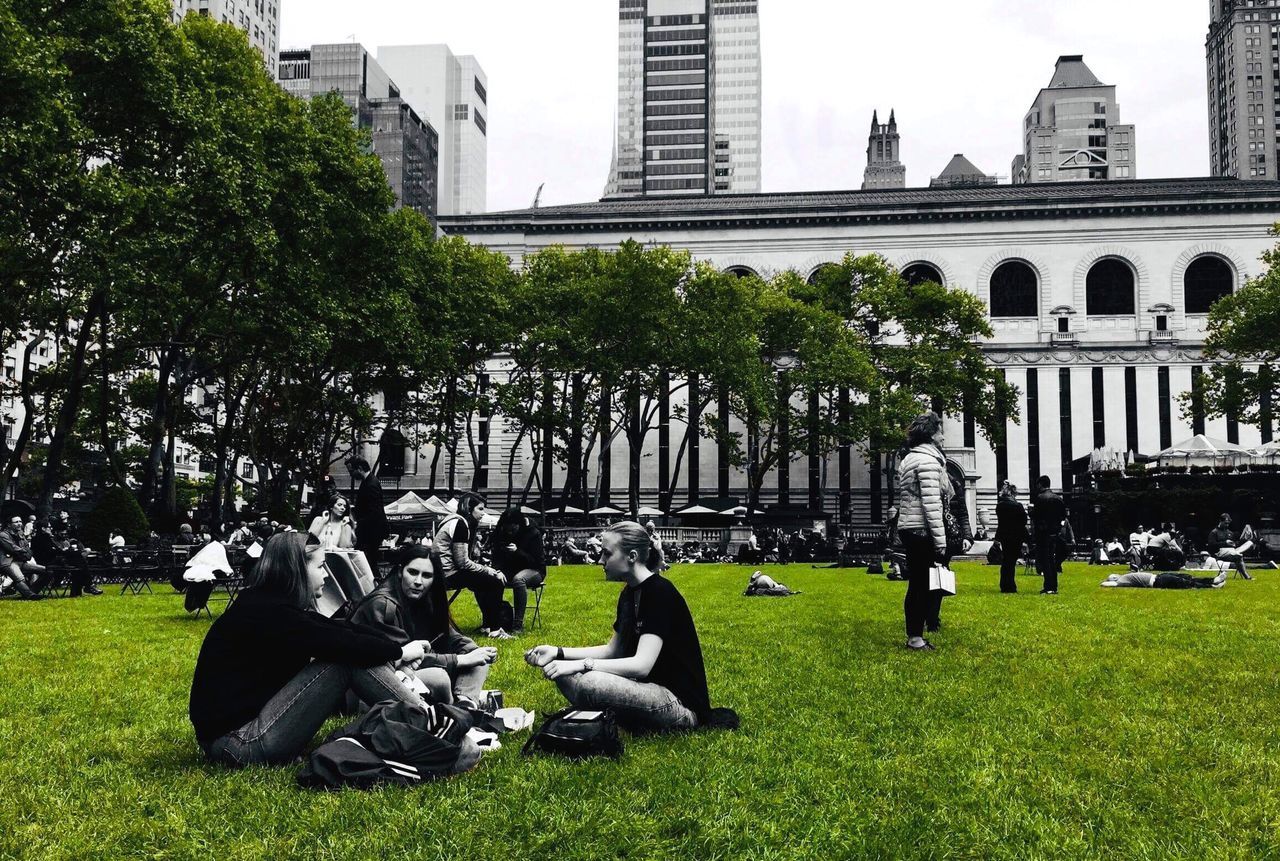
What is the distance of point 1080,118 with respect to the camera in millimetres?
132250

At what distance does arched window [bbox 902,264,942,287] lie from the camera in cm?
6438

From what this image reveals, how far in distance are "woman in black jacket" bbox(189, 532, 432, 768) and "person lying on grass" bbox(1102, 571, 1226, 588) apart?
56.7 ft

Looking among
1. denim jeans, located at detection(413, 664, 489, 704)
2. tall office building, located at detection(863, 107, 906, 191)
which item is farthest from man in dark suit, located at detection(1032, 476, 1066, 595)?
tall office building, located at detection(863, 107, 906, 191)

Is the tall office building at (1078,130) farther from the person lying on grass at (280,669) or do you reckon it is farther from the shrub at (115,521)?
the person lying on grass at (280,669)

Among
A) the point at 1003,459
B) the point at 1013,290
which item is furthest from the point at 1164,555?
the point at 1013,290

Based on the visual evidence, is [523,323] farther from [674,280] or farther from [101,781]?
[101,781]

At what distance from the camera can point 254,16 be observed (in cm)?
8800

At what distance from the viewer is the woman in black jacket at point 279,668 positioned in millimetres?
5379

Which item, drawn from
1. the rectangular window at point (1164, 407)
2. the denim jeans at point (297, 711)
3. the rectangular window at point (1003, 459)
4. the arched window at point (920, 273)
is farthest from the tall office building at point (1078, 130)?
the denim jeans at point (297, 711)

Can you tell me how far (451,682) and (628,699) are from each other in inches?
50.5

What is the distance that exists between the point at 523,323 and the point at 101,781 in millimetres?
37859

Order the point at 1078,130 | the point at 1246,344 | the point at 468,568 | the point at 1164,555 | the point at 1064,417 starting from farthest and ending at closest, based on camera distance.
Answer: the point at 1078,130, the point at 1064,417, the point at 1246,344, the point at 1164,555, the point at 468,568

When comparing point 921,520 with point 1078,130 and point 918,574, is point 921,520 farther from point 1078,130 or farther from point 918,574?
point 1078,130

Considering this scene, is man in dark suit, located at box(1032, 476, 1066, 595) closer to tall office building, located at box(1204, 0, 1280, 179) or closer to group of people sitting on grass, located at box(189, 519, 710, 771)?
group of people sitting on grass, located at box(189, 519, 710, 771)
